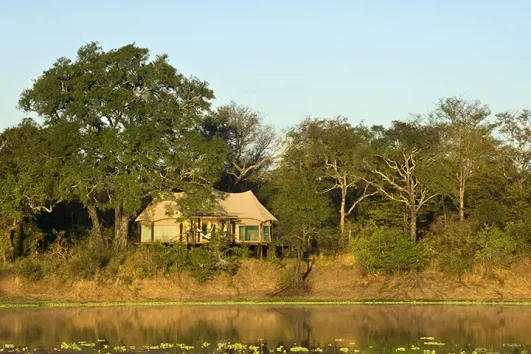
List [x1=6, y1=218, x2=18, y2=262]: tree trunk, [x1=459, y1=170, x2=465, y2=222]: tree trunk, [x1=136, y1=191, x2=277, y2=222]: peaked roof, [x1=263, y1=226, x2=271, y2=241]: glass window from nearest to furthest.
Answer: [x1=6, y1=218, x2=18, y2=262]: tree trunk, [x1=459, y1=170, x2=465, y2=222]: tree trunk, [x1=136, y1=191, x2=277, y2=222]: peaked roof, [x1=263, y1=226, x2=271, y2=241]: glass window

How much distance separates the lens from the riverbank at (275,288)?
53.4 m

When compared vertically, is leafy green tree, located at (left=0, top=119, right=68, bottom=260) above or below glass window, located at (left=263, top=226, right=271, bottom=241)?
above

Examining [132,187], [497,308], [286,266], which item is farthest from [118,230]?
[497,308]

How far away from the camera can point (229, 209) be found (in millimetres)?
62812

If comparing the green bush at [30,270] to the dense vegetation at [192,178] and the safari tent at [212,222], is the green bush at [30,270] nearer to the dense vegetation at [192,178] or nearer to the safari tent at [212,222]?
the dense vegetation at [192,178]

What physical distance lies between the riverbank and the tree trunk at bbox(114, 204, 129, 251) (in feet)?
16.4

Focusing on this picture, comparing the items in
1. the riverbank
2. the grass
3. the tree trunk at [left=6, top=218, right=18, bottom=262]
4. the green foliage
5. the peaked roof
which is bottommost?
the grass

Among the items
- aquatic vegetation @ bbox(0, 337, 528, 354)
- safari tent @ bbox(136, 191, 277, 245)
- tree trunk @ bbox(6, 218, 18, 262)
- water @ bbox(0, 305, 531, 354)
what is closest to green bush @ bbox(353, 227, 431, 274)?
water @ bbox(0, 305, 531, 354)

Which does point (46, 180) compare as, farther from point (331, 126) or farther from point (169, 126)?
point (331, 126)

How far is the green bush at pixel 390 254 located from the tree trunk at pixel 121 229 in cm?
1475

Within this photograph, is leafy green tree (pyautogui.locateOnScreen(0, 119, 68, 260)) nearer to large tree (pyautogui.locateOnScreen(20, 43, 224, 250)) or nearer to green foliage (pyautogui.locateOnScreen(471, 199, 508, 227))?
large tree (pyautogui.locateOnScreen(20, 43, 224, 250))

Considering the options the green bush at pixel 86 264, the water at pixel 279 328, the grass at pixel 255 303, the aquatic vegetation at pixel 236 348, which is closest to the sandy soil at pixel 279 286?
the green bush at pixel 86 264

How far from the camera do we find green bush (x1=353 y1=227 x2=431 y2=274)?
5650cm

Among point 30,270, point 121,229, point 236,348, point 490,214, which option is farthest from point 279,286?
point 236,348
